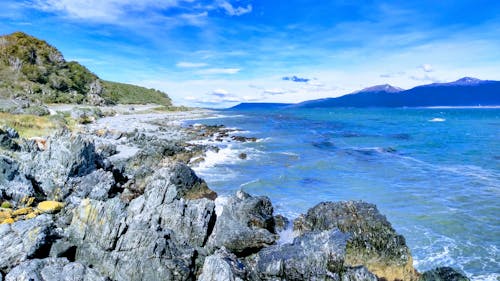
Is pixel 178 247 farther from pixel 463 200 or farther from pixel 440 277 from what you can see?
pixel 463 200

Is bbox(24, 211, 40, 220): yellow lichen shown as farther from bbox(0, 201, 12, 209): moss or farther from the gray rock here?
the gray rock

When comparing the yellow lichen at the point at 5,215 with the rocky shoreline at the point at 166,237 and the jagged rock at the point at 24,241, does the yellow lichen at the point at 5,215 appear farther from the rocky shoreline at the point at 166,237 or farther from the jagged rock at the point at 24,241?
the jagged rock at the point at 24,241

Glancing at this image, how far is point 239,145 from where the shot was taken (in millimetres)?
41812

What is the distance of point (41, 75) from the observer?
9325 cm

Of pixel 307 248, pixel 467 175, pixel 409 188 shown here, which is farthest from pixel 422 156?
pixel 307 248

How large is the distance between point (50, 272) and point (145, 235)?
7.77 ft

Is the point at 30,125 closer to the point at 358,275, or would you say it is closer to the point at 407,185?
the point at 407,185

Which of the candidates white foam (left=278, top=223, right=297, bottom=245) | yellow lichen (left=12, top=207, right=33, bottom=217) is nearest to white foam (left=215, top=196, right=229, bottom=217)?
white foam (left=278, top=223, right=297, bottom=245)

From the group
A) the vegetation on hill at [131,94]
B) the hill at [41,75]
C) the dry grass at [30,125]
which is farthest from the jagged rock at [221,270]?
the vegetation on hill at [131,94]

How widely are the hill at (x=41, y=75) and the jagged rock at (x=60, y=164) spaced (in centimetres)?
5923

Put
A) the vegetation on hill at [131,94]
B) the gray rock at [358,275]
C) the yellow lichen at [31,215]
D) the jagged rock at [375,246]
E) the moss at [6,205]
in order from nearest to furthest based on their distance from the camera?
1. the gray rock at [358,275]
2. the jagged rock at [375,246]
3. the yellow lichen at [31,215]
4. the moss at [6,205]
5. the vegetation on hill at [131,94]

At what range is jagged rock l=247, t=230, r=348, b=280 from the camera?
8945 mm

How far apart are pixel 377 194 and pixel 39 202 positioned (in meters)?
17.0

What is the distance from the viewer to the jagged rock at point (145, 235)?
9.28 metres
